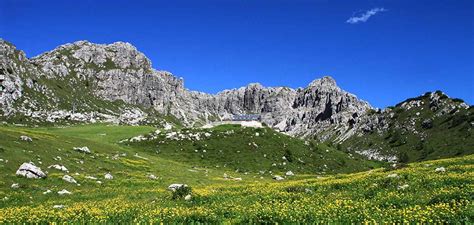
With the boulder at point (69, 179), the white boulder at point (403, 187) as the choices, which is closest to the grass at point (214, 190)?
the white boulder at point (403, 187)

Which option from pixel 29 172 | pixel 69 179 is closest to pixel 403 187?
pixel 69 179

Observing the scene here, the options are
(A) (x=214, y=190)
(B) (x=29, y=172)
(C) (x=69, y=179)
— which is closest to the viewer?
(A) (x=214, y=190)

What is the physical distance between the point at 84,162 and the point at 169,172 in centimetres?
1273

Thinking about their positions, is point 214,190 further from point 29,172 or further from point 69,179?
point 29,172

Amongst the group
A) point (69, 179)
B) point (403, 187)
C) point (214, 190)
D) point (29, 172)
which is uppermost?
point (403, 187)

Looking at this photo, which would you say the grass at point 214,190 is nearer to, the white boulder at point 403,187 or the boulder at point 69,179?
the white boulder at point 403,187

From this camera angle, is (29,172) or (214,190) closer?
(214,190)

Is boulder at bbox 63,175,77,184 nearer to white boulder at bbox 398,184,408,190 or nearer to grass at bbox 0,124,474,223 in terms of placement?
grass at bbox 0,124,474,223

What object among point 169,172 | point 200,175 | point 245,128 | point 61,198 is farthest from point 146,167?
point 245,128

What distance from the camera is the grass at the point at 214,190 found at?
53.2 feet

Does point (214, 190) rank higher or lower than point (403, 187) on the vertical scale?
lower

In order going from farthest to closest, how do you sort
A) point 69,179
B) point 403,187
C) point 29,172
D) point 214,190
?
1. point 69,179
2. point 29,172
3. point 214,190
4. point 403,187

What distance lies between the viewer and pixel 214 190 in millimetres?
35094

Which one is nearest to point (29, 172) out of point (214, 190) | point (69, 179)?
point (69, 179)
